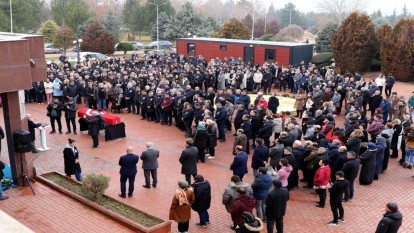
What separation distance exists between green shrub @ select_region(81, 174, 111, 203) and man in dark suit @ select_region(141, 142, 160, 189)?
1671 mm

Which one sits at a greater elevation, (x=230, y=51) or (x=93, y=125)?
(x=230, y=51)

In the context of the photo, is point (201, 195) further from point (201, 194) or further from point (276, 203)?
point (276, 203)

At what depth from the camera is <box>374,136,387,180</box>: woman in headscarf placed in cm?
1374

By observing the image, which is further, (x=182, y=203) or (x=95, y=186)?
(x=95, y=186)

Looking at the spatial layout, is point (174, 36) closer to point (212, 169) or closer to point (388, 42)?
point (388, 42)

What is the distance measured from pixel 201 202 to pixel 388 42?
24.9m

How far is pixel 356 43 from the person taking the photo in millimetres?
32438

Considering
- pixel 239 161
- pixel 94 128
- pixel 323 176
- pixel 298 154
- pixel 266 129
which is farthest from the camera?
pixel 94 128

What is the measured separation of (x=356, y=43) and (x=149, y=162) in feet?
78.1

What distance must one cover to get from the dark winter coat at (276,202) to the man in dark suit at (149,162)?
4.01 m

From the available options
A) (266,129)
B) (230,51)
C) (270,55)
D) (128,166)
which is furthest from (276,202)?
(230,51)

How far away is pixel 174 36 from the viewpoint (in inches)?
2221

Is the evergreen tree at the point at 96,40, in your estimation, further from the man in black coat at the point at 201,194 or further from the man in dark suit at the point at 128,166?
the man in black coat at the point at 201,194

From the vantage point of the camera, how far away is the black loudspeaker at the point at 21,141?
12.0 m
